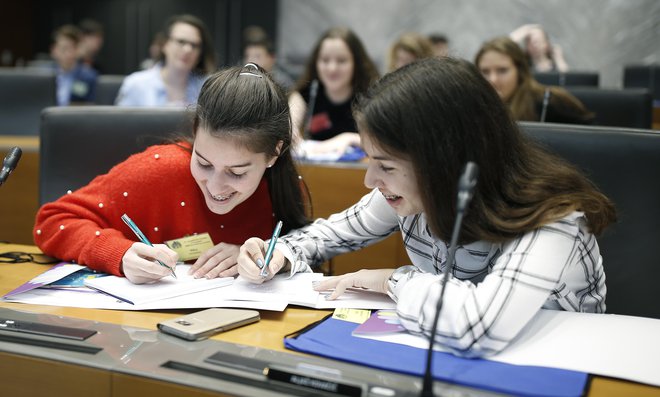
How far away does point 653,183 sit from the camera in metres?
1.49

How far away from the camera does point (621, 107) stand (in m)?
2.71

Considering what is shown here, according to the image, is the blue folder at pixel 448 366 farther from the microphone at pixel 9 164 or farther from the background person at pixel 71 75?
the background person at pixel 71 75

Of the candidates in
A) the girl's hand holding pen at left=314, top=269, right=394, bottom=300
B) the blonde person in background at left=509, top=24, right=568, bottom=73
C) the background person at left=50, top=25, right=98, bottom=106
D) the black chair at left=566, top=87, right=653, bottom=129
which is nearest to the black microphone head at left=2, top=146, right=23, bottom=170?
the girl's hand holding pen at left=314, top=269, right=394, bottom=300

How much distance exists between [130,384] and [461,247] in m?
0.60

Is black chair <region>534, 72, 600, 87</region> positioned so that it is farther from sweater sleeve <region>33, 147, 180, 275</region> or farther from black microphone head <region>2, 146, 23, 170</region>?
black microphone head <region>2, 146, 23, 170</region>

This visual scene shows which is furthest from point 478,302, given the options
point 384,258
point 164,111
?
point 384,258

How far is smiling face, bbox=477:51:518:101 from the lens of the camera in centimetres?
313

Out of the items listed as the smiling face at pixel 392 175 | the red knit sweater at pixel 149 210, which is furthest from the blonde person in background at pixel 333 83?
the smiling face at pixel 392 175

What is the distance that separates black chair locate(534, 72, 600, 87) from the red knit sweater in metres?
2.90

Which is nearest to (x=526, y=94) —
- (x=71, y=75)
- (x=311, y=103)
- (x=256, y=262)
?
(x=311, y=103)

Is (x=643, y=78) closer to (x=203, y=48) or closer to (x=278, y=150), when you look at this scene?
(x=203, y=48)

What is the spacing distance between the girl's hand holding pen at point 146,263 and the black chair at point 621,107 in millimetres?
2001

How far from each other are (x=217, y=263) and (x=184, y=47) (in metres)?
2.52

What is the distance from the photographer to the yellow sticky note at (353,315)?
111 cm
